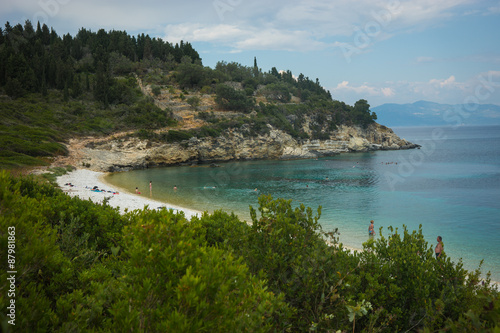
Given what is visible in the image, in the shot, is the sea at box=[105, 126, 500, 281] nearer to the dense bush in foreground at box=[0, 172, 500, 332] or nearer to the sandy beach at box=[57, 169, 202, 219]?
the sandy beach at box=[57, 169, 202, 219]

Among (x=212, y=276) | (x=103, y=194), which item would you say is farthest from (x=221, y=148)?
(x=212, y=276)

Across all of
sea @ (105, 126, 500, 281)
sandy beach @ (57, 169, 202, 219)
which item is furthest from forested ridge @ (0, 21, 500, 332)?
sea @ (105, 126, 500, 281)

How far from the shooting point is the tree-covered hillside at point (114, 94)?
4391cm

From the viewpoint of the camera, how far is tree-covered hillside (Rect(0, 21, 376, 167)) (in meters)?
43.9

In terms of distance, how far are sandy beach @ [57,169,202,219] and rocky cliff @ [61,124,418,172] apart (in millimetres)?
7607

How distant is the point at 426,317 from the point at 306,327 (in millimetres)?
1814

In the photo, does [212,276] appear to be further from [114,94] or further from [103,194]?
[114,94]

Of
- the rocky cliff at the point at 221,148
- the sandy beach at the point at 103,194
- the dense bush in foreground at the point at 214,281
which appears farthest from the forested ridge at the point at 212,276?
the rocky cliff at the point at 221,148

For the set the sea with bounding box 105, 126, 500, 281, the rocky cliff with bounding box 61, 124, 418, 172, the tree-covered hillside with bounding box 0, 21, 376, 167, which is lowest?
the sea with bounding box 105, 126, 500, 281

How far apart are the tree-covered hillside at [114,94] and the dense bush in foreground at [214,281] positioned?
31926mm

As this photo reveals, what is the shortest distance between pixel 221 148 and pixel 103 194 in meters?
34.6

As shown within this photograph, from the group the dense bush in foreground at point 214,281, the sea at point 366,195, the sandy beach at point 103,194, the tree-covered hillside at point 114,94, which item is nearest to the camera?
the dense bush in foreground at point 214,281

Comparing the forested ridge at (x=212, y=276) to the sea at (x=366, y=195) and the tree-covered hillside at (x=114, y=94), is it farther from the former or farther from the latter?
the tree-covered hillside at (x=114, y=94)

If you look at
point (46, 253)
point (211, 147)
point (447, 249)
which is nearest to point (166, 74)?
point (211, 147)
